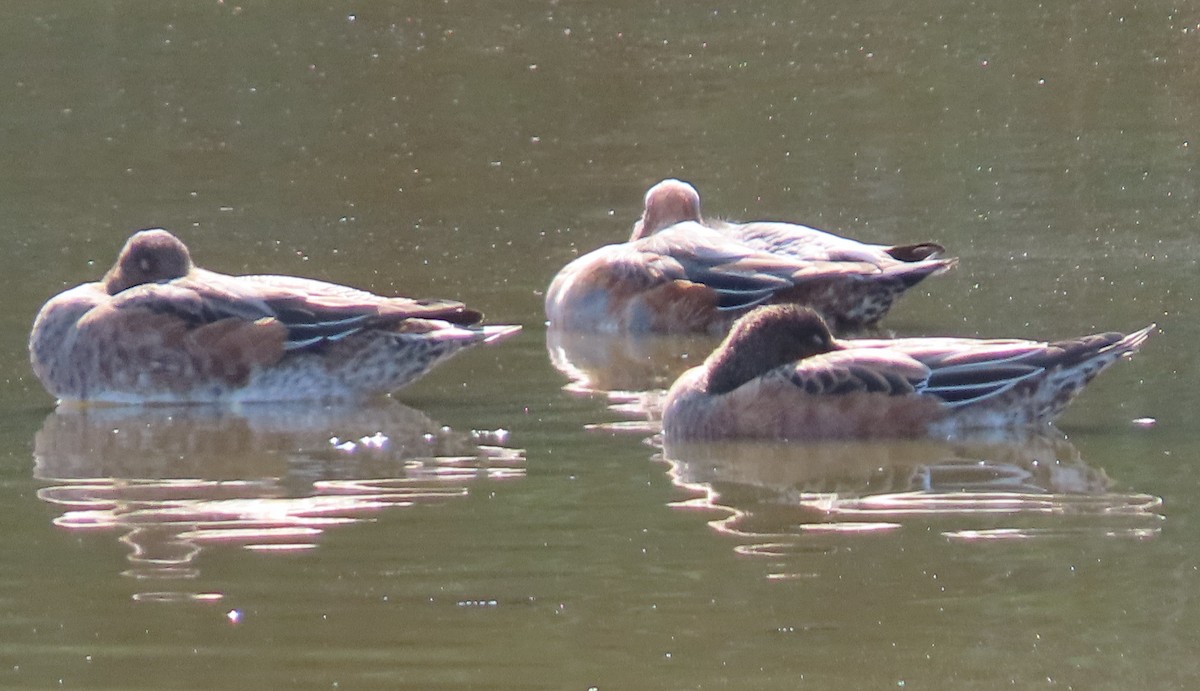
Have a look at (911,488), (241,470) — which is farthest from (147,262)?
(911,488)

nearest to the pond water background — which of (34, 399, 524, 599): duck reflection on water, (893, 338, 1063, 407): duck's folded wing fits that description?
(34, 399, 524, 599): duck reflection on water

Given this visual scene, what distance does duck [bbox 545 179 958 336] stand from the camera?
13.1 meters

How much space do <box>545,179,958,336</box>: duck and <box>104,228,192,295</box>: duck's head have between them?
2.40 meters

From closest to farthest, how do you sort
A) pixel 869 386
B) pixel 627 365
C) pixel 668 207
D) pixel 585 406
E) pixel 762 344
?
pixel 869 386 → pixel 762 344 → pixel 585 406 → pixel 627 365 → pixel 668 207

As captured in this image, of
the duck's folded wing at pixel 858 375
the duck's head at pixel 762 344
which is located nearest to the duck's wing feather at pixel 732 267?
the duck's head at pixel 762 344

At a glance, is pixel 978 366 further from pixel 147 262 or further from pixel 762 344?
pixel 147 262

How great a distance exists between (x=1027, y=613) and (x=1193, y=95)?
44.6 feet

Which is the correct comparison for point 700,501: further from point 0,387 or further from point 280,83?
point 280,83

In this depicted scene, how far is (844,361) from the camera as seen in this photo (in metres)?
10.1

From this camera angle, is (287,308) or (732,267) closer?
(287,308)

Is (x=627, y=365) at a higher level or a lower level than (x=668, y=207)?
lower

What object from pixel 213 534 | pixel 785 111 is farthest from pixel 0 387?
pixel 785 111

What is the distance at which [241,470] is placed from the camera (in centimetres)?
964

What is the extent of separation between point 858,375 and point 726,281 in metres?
3.29
